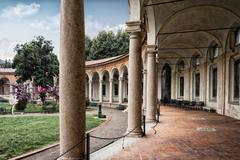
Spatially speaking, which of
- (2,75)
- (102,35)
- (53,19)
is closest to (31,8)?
(53,19)

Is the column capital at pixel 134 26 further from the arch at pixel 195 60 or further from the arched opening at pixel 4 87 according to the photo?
the arched opening at pixel 4 87

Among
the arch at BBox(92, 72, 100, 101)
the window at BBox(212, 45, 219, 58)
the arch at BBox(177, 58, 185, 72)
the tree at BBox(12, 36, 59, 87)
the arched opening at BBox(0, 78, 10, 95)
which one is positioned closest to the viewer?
the window at BBox(212, 45, 219, 58)

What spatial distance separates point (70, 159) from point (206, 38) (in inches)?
762

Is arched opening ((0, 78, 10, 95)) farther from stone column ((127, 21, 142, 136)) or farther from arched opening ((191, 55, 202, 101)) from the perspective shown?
stone column ((127, 21, 142, 136))

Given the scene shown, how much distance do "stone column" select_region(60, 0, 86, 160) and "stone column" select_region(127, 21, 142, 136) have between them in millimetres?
4431

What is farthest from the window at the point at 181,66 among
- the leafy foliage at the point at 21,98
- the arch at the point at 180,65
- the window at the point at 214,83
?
the leafy foliage at the point at 21,98

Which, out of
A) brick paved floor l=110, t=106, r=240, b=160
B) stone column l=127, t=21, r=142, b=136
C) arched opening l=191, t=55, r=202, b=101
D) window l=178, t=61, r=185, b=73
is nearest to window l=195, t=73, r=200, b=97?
arched opening l=191, t=55, r=202, b=101

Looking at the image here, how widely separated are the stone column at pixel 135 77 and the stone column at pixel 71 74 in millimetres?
4431

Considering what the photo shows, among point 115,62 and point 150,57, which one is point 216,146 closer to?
point 150,57

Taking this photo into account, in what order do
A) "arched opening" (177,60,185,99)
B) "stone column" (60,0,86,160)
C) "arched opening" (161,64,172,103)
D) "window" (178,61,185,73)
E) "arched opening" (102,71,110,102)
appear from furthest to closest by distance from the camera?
"arched opening" (102,71,110,102) → "arched opening" (161,64,172,103) → "arched opening" (177,60,185,99) → "window" (178,61,185,73) → "stone column" (60,0,86,160)

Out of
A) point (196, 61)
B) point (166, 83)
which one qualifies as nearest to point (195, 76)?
point (196, 61)

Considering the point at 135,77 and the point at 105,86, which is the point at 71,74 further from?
the point at 105,86

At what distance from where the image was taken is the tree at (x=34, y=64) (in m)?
34.6

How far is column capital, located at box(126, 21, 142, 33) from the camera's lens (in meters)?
8.64
